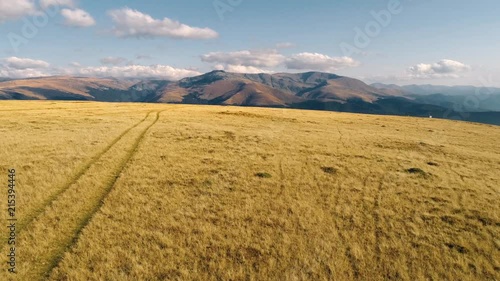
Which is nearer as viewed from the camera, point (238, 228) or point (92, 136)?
point (238, 228)

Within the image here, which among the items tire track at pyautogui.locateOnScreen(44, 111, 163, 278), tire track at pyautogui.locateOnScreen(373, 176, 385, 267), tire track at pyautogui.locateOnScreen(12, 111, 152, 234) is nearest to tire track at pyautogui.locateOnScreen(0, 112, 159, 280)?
tire track at pyautogui.locateOnScreen(44, 111, 163, 278)

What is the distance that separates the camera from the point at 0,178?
73.8 ft

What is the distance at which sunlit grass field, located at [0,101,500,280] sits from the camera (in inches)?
530

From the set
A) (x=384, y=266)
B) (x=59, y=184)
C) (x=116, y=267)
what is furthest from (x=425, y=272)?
(x=59, y=184)

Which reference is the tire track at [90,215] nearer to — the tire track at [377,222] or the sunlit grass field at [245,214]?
the sunlit grass field at [245,214]

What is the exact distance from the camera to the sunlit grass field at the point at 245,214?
13.5m

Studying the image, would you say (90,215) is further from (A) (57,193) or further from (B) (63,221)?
(A) (57,193)

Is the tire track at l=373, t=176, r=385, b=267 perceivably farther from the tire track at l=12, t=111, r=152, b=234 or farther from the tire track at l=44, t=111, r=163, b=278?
the tire track at l=12, t=111, r=152, b=234

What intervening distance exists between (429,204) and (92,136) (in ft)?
119

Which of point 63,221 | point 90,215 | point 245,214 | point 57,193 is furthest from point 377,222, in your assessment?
point 57,193

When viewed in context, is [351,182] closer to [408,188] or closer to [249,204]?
[408,188]

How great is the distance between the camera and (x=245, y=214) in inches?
716

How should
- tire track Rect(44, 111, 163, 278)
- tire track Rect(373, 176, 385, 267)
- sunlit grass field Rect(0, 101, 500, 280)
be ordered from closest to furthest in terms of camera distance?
tire track Rect(44, 111, 163, 278) → sunlit grass field Rect(0, 101, 500, 280) → tire track Rect(373, 176, 385, 267)

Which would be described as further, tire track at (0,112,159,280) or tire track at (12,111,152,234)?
tire track at (12,111,152,234)
